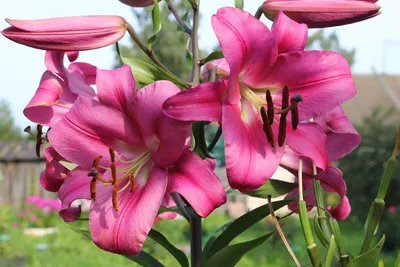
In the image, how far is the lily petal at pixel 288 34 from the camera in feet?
2.00

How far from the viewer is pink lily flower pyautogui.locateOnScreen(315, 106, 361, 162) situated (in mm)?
731

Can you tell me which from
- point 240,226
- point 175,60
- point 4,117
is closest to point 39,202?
point 240,226

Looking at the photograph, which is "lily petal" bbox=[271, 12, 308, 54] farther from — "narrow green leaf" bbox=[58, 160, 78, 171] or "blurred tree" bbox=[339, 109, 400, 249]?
"blurred tree" bbox=[339, 109, 400, 249]

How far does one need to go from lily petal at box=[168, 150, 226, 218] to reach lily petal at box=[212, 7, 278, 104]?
7 cm

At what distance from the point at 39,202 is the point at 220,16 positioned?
236 inches

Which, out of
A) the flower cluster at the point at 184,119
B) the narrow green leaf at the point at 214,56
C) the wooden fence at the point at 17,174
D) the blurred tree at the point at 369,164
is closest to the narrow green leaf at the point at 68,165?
the flower cluster at the point at 184,119

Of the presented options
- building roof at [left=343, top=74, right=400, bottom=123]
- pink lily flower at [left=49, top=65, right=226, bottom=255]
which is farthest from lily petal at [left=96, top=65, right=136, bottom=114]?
building roof at [left=343, top=74, right=400, bottom=123]

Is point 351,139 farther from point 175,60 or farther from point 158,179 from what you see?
point 175,60

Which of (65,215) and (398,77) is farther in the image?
(398,77)

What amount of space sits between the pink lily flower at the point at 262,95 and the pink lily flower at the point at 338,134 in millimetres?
118

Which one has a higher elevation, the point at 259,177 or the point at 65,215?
the point at 259,177

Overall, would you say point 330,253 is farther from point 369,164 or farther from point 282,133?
point 369,164

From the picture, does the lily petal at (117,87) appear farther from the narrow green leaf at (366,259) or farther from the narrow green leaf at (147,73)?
the narrow green leaf at (366,259)

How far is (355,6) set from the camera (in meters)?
0.65
